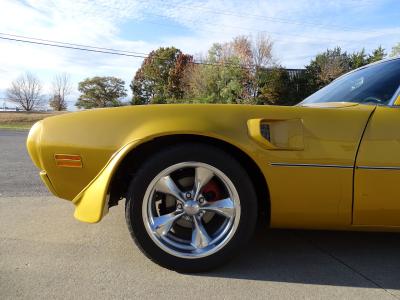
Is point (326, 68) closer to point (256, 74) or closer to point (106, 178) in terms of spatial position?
point (256, 74)

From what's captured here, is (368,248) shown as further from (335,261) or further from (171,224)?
(171,224)

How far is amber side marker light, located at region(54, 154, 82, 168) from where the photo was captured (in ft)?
8.01

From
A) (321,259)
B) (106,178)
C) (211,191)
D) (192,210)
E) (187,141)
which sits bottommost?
(321,259)

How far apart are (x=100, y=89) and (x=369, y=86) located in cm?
7236

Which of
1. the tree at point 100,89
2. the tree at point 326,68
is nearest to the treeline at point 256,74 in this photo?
the tree at point 326,68

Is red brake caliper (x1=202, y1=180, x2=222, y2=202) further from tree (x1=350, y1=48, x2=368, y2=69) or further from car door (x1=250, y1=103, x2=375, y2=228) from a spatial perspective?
tree (x1=350, y1=48, x2=368, y2=69)

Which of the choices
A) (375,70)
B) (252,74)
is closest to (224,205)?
(375,70)

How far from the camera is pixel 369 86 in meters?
2.77

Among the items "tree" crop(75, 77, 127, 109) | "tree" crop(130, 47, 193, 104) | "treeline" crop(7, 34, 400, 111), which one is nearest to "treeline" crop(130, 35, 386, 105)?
"treeline" crop(7, 34, 400, 111)

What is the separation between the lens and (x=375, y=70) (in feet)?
9.68

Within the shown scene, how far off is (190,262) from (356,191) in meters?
1.11

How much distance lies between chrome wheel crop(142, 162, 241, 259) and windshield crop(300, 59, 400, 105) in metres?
1.17

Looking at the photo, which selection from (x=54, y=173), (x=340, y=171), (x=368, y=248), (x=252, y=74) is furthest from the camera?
(x=252, y=74)

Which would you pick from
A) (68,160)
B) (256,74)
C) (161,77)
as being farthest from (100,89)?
(68,160)
